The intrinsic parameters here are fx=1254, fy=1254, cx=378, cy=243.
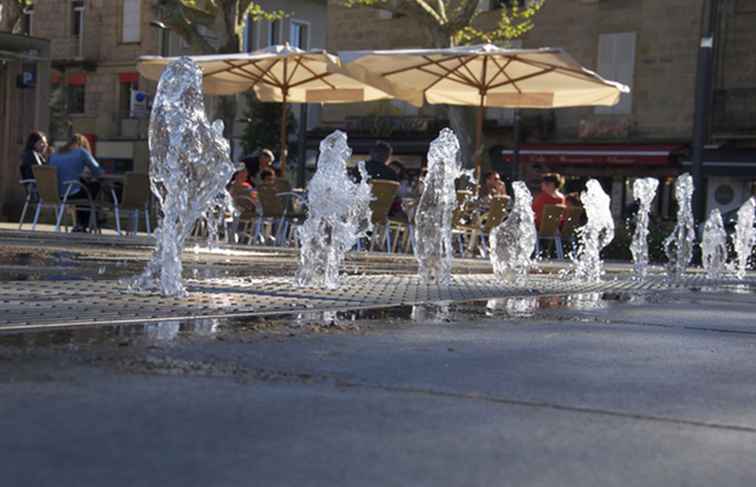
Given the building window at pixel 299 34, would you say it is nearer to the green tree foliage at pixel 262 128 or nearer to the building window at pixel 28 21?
the green tree foliage at pixel 262 128

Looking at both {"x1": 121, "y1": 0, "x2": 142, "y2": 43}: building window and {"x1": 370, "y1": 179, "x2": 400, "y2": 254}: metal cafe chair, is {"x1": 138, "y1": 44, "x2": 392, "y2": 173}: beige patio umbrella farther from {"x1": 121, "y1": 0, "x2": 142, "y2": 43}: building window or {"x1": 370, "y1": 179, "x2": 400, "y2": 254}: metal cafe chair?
{"x1": 121, "y1": 0, "x2": 142, "y2": 43}: building window

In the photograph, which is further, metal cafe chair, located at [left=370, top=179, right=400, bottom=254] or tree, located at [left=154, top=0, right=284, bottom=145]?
tree, located at [left=154, top=0, right=284, bottom=145]

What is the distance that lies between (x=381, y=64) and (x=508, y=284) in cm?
749

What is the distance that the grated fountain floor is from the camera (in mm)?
5012

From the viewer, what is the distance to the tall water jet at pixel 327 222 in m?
7.50

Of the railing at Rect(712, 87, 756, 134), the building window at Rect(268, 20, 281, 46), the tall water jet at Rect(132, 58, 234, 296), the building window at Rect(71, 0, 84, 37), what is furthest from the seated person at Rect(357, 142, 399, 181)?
the building window at Rect(71, 0, 84, 37)

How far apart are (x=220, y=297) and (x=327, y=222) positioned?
160cm

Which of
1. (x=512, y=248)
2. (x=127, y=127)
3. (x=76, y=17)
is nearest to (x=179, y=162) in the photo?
(x=512, y=248)

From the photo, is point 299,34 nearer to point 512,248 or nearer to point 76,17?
point 76,17

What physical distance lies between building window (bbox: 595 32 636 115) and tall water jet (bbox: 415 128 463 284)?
2622 cm

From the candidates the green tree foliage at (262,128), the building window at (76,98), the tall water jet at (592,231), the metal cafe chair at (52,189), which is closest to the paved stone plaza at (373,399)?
the tall water jet at (592,231)

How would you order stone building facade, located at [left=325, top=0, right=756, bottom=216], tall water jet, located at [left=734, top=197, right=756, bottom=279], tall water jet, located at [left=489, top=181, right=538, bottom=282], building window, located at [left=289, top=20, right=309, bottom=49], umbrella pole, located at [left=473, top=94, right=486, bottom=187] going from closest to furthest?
tall water jet, located at [left=489, top=181, right=538, bottom=282], tall water jet, located at [left=734, top=197, right=756, bottom=279], umbrella pole, located at [left=473, top=94, right=486, bottom=187], stone building facade, located at [left=325, top=0, right=756, bottom=216], building window, located at [left=289, top=20, right=309, bottom=49]

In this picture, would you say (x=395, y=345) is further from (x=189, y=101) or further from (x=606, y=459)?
(x=189, y=101)

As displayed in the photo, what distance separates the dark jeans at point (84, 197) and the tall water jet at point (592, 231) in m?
5.73
